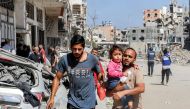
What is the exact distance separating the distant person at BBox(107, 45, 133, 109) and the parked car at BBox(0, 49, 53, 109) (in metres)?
1.19

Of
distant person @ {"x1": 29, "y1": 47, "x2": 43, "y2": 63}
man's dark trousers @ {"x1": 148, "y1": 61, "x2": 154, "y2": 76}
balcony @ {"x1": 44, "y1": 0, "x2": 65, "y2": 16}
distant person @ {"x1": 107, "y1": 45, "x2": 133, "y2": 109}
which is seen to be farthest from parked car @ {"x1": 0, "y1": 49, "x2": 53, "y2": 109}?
balcony @ {"x1": 44, "y1": 0, "x2": 65, "y2": 16}

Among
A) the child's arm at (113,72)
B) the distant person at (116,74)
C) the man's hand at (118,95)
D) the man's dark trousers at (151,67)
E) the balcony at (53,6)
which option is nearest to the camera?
the man's hand at (118,95)

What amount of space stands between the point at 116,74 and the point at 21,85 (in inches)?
58.8

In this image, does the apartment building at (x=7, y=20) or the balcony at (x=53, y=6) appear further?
the balcony at (x=53, y=6)

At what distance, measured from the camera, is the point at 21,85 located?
789 centimetres

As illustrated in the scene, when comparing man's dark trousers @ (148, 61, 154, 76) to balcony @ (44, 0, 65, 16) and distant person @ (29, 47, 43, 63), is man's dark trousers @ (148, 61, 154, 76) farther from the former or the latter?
balcony @ (44, 0, 65, 16)

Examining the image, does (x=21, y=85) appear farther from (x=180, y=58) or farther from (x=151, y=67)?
(x=180, y=58)

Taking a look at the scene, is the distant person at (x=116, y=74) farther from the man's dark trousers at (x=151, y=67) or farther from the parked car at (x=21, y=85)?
the man's dark trousers at (x=151, y=67)

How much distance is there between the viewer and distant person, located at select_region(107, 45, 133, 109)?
6988mm

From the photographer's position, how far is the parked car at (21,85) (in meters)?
7.40

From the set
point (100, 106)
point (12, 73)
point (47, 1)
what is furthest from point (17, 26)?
point (12, 73)

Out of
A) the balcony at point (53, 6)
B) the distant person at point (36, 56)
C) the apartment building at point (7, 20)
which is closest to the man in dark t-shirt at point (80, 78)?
the distant person at point (36, 56)

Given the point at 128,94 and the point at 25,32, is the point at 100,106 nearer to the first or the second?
the point at 128,94

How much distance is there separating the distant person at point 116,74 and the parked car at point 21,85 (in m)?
1.19
